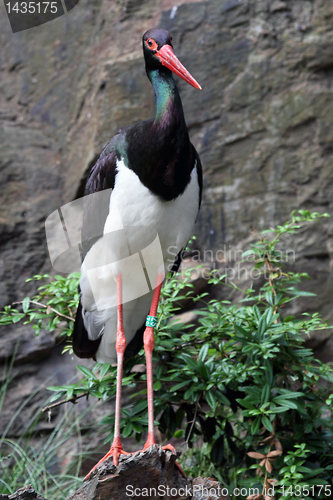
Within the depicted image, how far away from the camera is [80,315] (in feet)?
8.38

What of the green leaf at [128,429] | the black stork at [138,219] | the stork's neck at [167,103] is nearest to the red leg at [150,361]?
the black stork at [138,219]

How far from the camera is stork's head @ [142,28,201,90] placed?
220cm

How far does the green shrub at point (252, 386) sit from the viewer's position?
2.29m

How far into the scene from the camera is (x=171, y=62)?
2.21 metres

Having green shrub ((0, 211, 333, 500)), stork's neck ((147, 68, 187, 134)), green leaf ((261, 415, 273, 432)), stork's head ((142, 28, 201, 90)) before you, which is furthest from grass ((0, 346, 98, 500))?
stork's head ((142, 28, 201, 90))

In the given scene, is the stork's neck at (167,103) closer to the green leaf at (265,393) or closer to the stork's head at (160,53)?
the stork's head at (160,53)

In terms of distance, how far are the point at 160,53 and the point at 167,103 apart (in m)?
0.23

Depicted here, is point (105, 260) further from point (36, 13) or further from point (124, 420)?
point (36, 13)

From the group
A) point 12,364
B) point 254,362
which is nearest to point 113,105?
point 12,364

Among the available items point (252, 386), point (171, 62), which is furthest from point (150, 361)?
point (171, 62)

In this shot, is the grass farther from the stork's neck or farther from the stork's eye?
the stork's eye

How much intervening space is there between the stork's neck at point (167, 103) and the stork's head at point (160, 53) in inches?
1.8

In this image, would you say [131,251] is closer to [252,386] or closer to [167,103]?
[167,103]

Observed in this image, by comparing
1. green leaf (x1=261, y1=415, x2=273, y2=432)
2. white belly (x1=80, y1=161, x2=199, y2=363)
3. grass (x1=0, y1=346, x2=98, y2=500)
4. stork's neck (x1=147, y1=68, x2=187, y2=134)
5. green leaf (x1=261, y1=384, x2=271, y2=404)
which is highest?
stork's neck (x1=147, y1=68, x2=187, y2=134)
